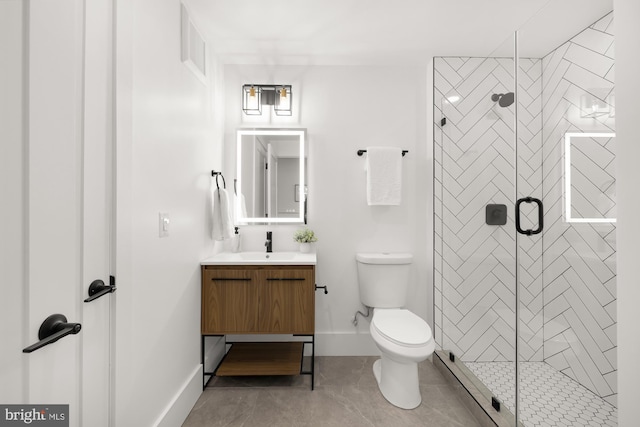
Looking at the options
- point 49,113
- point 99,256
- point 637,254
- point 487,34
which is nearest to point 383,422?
point 637,254

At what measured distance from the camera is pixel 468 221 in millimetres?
2039

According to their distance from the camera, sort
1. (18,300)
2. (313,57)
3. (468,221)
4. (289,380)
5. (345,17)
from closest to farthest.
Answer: (18,300) < (345,17) < (289,380) < (468,221) < (313,57)

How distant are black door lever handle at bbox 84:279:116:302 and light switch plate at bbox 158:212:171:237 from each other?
0.40 meters

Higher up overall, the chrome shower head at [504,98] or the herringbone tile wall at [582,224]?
the chrome shower head at [504,98]

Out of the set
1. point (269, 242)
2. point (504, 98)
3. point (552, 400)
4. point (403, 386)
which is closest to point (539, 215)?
point (504, 98)

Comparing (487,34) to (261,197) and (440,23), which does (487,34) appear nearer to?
(440,23)

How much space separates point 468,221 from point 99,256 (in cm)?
217

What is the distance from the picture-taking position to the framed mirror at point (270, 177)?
231 centimetres

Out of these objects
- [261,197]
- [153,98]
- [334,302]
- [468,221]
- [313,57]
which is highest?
[313,57]

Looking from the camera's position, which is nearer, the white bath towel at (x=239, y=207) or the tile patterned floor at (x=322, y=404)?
the tile patterned floor at (x=322, y=404)

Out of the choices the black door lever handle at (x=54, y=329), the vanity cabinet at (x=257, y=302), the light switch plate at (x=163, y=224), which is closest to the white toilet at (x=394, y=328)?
Answer: the vanity cabinet at (x=257, y=302)

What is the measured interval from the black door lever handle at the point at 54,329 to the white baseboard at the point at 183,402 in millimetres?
882

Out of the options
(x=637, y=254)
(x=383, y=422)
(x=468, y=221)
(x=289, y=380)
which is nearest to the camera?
(x=637, y=254)

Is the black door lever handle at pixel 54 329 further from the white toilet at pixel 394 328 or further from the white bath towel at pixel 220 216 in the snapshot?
the white toilet at pixel 394 328
